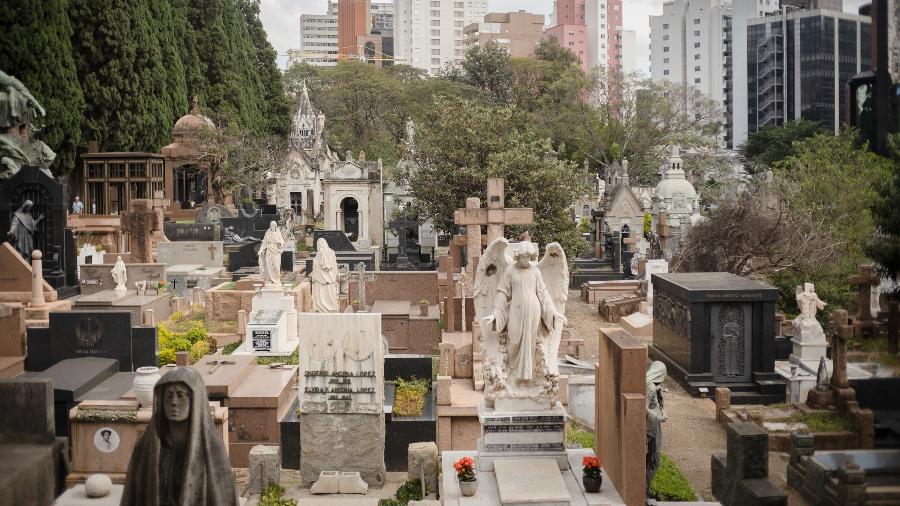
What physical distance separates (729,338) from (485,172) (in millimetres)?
12217

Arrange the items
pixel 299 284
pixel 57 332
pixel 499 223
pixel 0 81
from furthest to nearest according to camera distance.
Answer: pixel 0 81 < pixel 299 284 < pixel 499 223 < pixel 57 332

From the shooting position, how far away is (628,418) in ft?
28.1

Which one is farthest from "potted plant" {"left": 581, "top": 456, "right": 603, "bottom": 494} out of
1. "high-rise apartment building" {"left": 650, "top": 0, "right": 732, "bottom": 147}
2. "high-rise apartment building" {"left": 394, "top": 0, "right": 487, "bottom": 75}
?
"high-rise apartment building" {"left": 394, "top": 0, "right": 487, "bottom": 75}

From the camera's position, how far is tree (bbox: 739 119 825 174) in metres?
36.6

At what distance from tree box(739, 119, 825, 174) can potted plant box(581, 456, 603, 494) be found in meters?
27.4

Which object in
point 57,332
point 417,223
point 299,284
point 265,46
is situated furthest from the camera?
point 265,46

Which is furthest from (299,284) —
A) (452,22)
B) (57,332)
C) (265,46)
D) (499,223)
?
(452,22)

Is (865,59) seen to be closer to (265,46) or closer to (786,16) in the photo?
→ (786,16)

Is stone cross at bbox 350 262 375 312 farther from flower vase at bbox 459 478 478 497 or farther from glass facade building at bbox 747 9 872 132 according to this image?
flower vase at bbox 459 478 478 497

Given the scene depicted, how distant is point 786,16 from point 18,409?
785 centimetres

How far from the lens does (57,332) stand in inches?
537

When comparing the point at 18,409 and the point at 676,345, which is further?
the point at 676,345

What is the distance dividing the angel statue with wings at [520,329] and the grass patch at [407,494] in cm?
110

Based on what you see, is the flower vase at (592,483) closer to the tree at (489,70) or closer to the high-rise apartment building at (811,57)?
the high-rise apartment building at (811,57)
